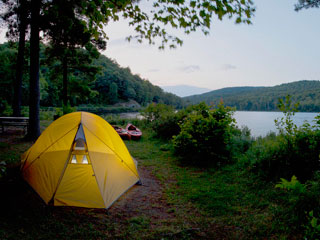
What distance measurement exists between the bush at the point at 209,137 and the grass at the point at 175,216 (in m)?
1.64

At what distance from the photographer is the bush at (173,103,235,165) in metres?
6.83

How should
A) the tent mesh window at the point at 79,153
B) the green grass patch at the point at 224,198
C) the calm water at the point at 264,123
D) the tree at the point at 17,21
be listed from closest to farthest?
the green grass patch at the point at 224,198, the tent mesh window at the point at 79,153, the calm water at the point at 264,123, the tree at the point at 17,21

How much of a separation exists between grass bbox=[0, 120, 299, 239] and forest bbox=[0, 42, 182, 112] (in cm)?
1265

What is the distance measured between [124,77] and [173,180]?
78.0 m

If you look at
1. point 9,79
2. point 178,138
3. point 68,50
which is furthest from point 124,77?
point 178,138

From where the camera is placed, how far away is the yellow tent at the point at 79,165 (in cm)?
389

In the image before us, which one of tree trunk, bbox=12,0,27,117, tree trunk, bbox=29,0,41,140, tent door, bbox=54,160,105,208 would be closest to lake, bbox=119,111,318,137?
tent door, bbox=54,160,105,208

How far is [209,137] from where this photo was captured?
22.6 ft

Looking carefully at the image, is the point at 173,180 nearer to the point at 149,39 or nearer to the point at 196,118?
the point at 196,118

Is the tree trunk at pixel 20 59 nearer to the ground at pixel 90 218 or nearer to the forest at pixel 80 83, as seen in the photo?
the forest at pixel 80 83

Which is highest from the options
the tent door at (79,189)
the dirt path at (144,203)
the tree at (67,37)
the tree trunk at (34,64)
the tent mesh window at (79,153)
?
the tree at (67,37)

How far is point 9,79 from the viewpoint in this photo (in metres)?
24.7

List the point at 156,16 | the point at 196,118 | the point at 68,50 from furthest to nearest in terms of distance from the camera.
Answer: the point at 68,50 < the point at 196,118 < the point at 156,16

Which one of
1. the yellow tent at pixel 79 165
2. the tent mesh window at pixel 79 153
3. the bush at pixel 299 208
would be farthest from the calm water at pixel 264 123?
the tent mesh window at pixel 79 153
